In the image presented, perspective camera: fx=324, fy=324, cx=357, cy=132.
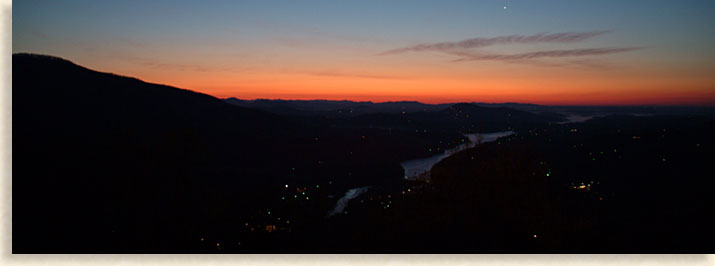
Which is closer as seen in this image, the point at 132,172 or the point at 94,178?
the point at 94,178

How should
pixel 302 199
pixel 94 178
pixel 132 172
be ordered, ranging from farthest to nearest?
pixel 302 199 < pixel 132 172 < pixel 94 178

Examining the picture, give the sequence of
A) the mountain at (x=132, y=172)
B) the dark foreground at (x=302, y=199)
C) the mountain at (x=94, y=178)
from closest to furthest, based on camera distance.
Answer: the mountain at (x=94, y=178), the mountain at (x=132, y=172), the dark foreground at (x=302, y=199)

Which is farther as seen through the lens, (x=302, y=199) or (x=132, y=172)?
(x=302, y=199)

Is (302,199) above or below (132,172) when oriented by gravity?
below

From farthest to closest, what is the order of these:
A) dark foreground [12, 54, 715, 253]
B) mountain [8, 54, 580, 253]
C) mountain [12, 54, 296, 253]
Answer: dark foreground [12, 54, 715, 253], mountain [8, 54, 580, 253], mountain [12, 54, 296, 253]

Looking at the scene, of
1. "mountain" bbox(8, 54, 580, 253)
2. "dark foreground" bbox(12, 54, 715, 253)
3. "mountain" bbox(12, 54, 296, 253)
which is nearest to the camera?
"mountain" bbox(12, 54, 296, 253)

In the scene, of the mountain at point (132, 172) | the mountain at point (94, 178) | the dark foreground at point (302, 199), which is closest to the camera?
the mountain at point (94, 178)

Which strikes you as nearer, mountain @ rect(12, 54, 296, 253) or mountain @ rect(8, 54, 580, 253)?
mountain @ rect(12, 54, 296, 253)

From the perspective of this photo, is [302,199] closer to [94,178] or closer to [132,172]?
[132,172]

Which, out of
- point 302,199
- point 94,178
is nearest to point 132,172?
point 94,178

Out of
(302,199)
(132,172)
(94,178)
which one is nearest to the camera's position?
(94,178)

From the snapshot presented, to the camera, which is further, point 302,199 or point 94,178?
point 302,199

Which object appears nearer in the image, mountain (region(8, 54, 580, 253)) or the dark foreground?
mountain (region(8, 54, 580, 253))
